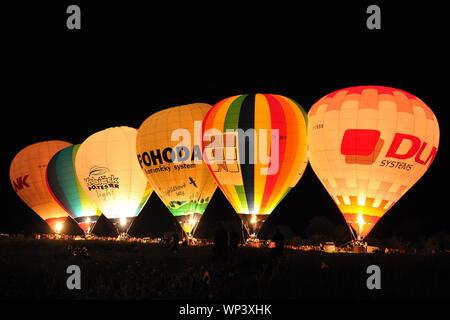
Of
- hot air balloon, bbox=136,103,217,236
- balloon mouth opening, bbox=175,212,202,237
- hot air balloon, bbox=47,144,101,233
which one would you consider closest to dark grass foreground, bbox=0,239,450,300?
hot air balloon, bbox=136,103,217,236

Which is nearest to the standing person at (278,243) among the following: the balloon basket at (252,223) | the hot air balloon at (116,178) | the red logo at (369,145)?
the balloon basket at (252,223)

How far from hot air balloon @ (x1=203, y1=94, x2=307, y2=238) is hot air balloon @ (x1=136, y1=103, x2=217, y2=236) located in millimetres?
1586

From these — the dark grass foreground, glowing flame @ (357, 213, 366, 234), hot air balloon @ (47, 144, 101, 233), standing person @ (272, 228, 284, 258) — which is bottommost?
the dark grass foreground

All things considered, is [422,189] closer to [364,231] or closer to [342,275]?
[364,231]

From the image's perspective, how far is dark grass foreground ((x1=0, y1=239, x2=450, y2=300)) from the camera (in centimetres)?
1698

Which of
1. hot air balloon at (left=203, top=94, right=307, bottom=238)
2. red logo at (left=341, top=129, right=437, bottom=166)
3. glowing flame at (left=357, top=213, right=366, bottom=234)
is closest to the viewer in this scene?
red logo at (left=341, top=129, right=437, bottom=166)

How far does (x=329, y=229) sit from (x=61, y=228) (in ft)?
147

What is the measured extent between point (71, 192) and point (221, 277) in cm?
2507

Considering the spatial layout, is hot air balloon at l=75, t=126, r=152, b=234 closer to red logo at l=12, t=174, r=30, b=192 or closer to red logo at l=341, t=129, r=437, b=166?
red logo at l=12, t=174, r=30, b=192

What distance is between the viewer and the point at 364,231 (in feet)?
98.2

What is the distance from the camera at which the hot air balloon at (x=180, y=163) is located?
32719mm

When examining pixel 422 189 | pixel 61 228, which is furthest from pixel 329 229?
pixel 61 228
